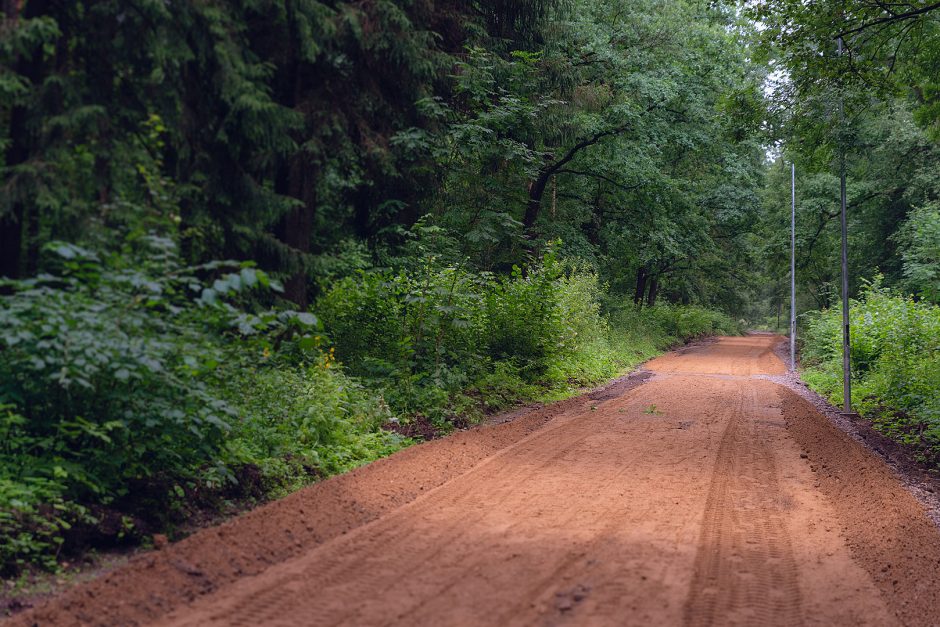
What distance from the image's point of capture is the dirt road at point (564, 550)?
15.1 ft

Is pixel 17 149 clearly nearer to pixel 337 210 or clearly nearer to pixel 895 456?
pixel 337 210

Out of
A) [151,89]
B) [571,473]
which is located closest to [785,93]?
[571,473]

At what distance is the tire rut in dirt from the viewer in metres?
4.74

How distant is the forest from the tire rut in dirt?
145 inches

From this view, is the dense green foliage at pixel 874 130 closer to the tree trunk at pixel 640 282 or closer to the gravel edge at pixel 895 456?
the gravel edge at pixel 895 456

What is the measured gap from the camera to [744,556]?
5879 millimetres

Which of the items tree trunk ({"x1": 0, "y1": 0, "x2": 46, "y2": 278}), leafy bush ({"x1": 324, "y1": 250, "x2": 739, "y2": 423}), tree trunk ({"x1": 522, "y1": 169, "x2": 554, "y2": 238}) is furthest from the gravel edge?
tree trunk ({"x1": 522, "y1": 169, "x2": 554, "y2": 238})

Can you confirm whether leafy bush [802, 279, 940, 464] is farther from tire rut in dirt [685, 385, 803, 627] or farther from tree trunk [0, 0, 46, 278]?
tree trunk [0, 0, 46, 278]

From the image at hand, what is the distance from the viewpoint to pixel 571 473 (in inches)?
345

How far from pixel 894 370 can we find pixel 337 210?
1133 centimetres

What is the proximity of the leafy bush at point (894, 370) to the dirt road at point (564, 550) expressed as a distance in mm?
2667

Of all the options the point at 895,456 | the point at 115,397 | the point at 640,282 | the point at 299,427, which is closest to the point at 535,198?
the point at 895,456

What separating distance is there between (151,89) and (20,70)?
1.11 metres

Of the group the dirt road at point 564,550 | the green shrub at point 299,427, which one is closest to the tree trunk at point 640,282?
the dirt road at point 564,550
